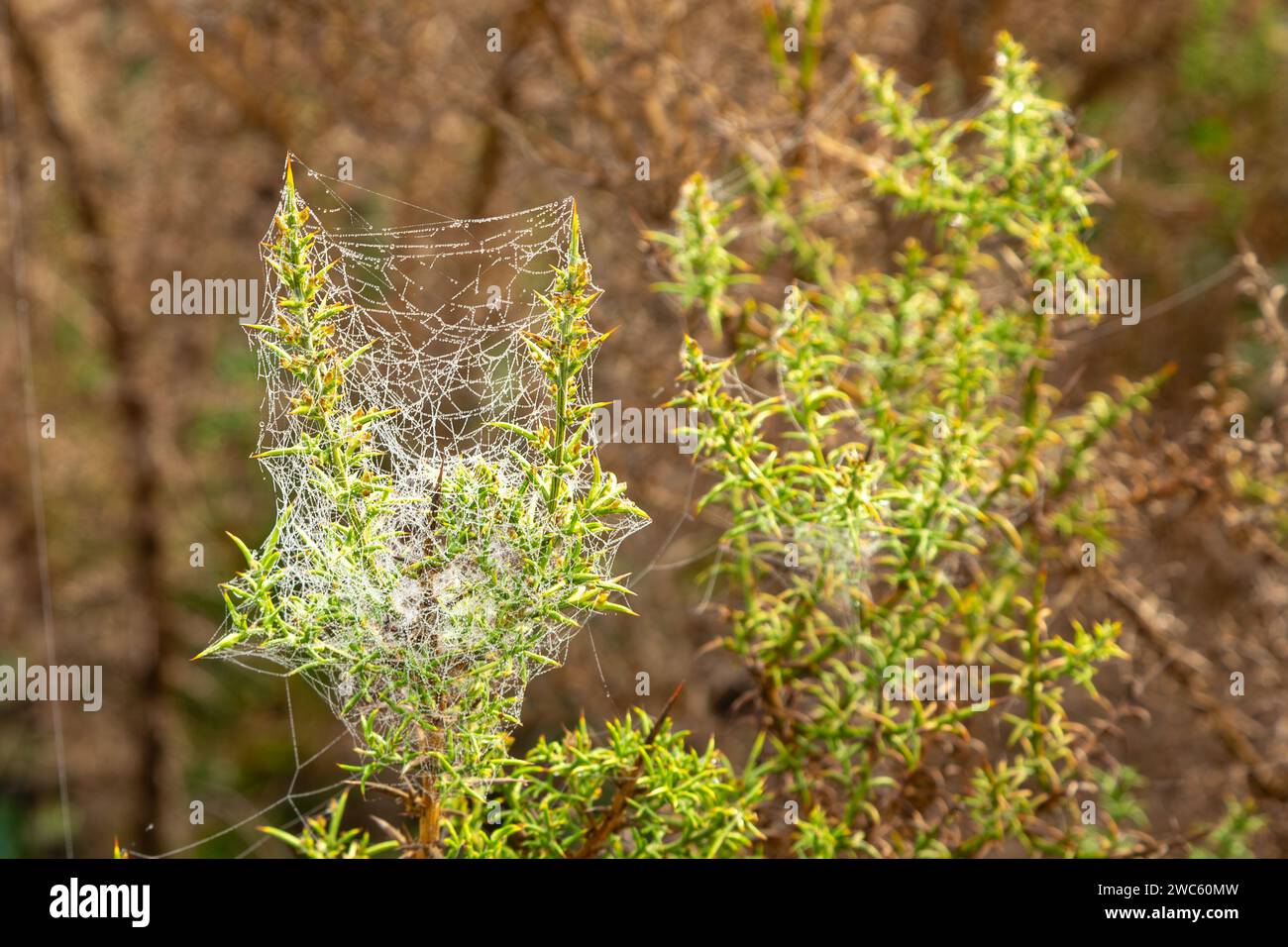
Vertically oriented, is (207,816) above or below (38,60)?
below

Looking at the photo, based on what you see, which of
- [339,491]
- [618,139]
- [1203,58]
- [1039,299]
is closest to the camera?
[339,491]

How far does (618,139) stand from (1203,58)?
5.01 feet

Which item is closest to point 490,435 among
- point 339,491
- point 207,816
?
point 339,491
